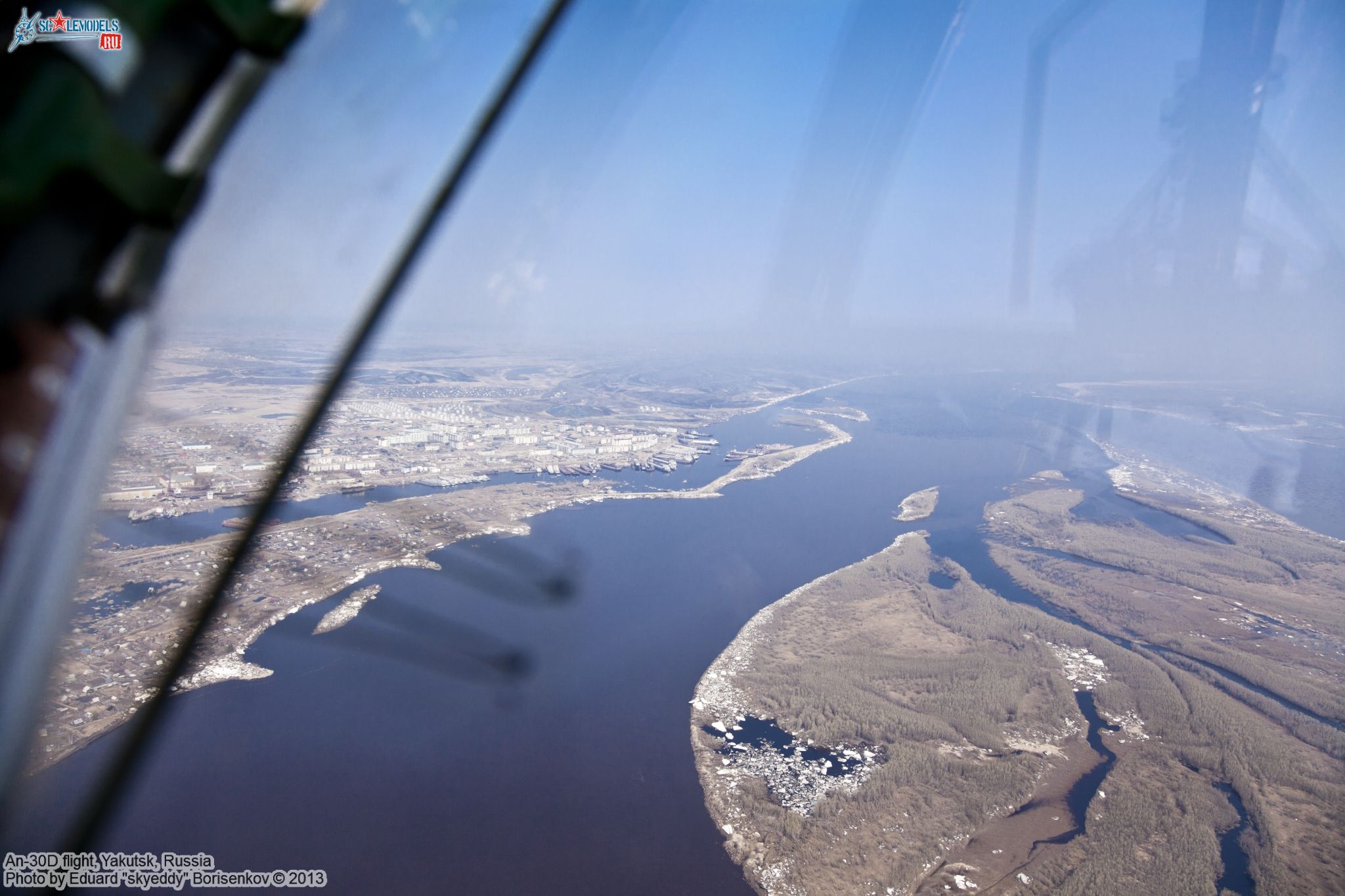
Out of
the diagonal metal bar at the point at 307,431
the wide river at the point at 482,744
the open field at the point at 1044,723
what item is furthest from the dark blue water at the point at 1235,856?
the diagonal metal bar at the point at 307,431

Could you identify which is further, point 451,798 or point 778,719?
point 778,719

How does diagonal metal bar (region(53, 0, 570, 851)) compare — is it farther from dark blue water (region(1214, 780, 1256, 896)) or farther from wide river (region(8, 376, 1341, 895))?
dark blue water (region(1214, 780, 1256, 896))

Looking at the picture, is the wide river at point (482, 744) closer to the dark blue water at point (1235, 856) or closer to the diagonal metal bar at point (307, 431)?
the diagonal metal bar at point (307, 431)

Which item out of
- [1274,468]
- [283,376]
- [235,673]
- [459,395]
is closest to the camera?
[235,673]

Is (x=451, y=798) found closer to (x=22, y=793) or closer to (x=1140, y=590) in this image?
(x=22, y=793)

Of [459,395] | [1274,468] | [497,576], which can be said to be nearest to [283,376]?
[497,576]

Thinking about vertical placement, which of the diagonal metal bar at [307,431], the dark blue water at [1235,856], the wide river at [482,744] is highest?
the diagonal metal bar at [307,431]
